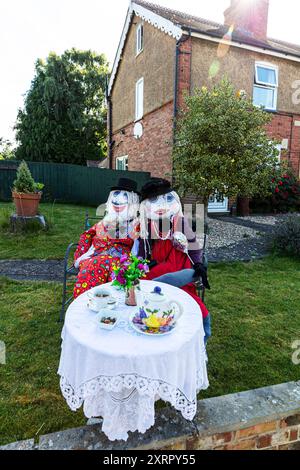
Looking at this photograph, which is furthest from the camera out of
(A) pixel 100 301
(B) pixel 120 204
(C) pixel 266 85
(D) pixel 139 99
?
(D) pixel 139 99

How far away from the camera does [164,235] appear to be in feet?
9.25

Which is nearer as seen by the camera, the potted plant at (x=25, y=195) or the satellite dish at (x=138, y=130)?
the potted plant at (x=25, y=195)

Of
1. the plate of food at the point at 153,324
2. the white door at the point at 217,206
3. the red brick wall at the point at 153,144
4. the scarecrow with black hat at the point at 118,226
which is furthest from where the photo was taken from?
the white door at the point at 217,206

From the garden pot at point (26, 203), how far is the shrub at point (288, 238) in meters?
5.44

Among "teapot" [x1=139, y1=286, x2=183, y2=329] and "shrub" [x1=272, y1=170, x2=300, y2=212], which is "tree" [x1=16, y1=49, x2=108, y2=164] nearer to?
"shrub" [x1=272, y1=170, x2=300, y2=212]

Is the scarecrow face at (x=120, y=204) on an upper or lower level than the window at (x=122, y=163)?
lower

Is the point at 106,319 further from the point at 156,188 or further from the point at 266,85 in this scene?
the point at 266,85

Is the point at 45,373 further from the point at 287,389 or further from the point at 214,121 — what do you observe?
the point at 214,121

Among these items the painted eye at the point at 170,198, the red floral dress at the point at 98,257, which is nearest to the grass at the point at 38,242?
the red floral dress at the point at 98,257

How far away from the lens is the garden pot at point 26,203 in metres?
6.78

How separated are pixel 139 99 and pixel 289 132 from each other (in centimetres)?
646

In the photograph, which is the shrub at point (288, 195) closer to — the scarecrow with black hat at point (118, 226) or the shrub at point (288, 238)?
the shrub at point (288, 238)

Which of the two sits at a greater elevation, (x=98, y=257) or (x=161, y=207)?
(x=161, y=207)

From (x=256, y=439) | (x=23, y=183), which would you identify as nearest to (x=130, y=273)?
(x=256, y=439)
